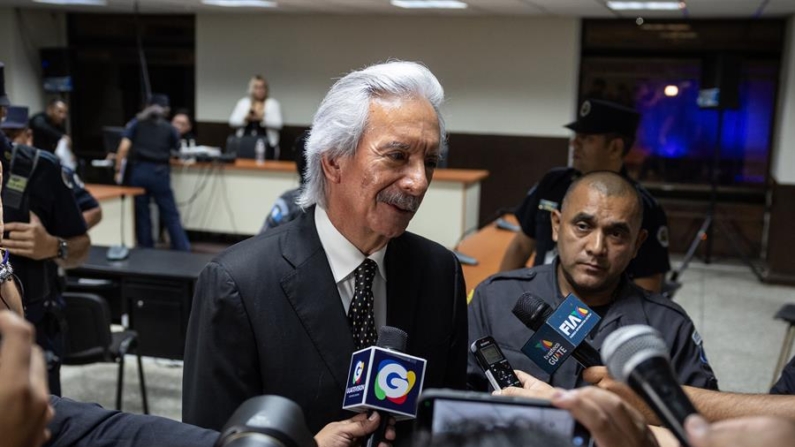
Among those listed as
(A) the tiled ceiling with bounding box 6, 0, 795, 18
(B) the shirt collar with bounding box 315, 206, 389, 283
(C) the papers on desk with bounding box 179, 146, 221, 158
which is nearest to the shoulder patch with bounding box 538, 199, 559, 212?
(B) the shirt collar with bounding box 315, 206, 389, 283

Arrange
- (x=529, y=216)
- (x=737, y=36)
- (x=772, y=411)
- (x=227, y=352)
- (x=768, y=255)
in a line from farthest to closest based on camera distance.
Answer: (x=737, y=36), (x=768, y=255), (x=529, y=216), (x=772, y=411), (x=227, y=352)

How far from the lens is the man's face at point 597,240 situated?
6.30 ft

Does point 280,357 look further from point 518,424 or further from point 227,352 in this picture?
point 518,424

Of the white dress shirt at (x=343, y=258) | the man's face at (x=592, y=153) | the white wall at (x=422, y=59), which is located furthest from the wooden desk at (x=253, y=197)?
the white dress shirt at (x=343, y=258)

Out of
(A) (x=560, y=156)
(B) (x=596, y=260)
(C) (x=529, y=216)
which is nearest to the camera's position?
(B) (x=596, y=260)

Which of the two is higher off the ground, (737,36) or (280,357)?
(737,36)

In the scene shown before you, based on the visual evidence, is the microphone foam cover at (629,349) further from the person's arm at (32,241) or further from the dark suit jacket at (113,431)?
the person's arm at (32,241)

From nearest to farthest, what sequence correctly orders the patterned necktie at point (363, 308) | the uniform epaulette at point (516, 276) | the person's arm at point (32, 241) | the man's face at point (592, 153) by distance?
1. the patterned necktie at point (363, 308)
2. the uniform epaulette at point (516, 276)
3. the person's arm at point (32, 241)
4. the man's face at point (592, 153)

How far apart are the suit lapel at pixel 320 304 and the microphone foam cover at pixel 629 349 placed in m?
0.66

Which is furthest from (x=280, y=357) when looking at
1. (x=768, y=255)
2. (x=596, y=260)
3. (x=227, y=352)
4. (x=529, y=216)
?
(x=768, y=255)

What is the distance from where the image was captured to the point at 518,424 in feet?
2.35

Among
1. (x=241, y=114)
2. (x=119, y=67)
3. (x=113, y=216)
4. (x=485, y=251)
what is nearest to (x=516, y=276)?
(x=485, y=251)

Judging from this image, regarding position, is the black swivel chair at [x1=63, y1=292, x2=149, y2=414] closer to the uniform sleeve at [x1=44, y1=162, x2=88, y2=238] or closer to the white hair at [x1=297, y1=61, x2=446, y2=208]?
the uniform sleeve at [x1=44, y1=162, x2=88, y2=238]

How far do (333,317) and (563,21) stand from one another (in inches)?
313
